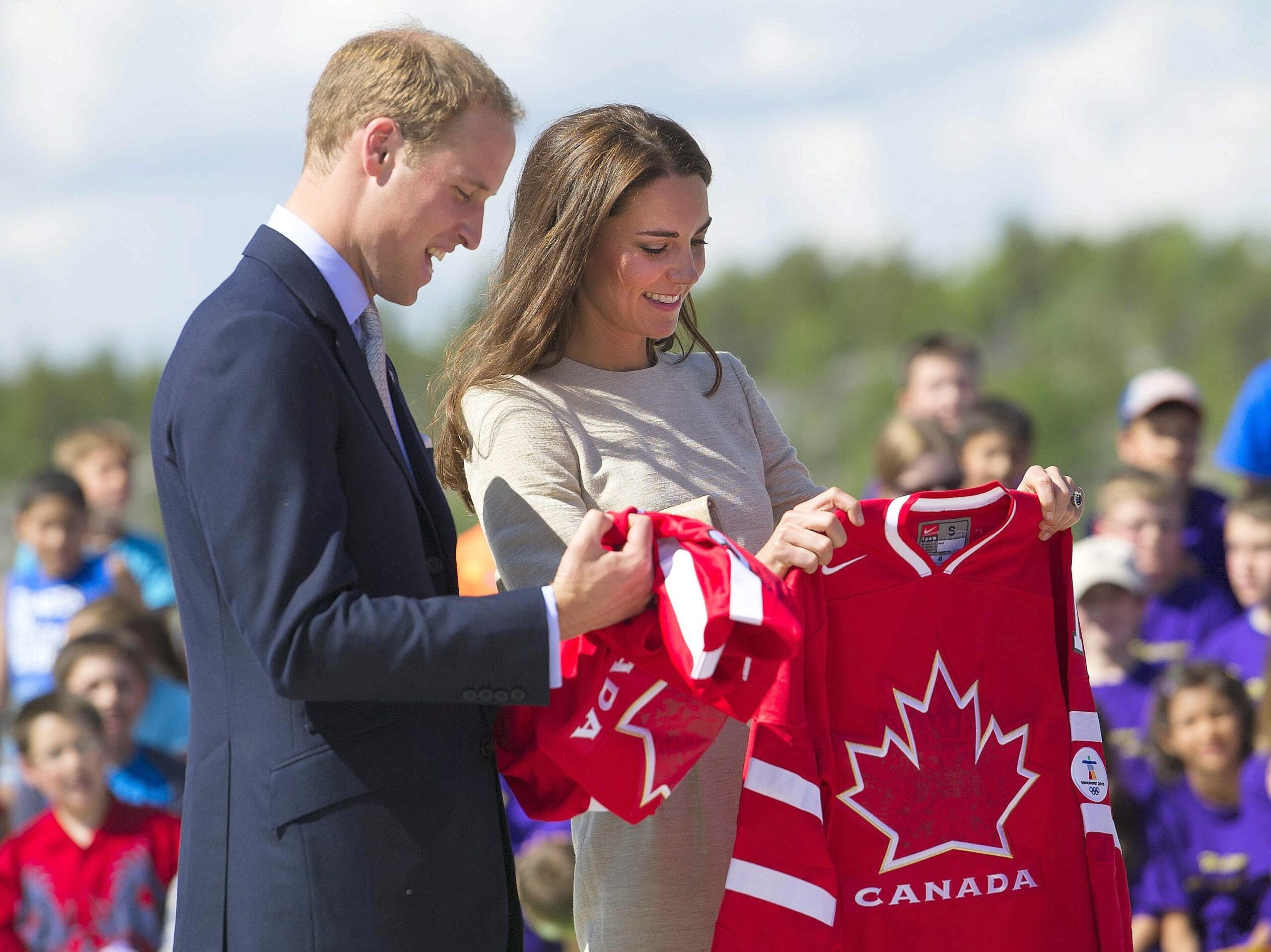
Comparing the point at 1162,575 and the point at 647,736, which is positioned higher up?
the point at 1162,575

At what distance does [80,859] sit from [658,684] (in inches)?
125

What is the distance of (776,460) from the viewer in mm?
2613

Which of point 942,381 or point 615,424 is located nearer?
point 615,424

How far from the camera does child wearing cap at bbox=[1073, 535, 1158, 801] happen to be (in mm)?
4789

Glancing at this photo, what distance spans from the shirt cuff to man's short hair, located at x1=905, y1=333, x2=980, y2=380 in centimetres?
482

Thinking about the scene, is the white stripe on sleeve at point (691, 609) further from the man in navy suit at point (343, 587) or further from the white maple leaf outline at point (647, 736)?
the white maple leaf outline at point (647, 736)

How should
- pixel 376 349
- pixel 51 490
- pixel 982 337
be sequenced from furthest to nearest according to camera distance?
A: pixel 982 337 → pixel 51 490 → pixel 376 349

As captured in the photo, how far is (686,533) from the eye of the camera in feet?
6.64

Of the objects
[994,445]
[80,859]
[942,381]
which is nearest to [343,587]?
[80,859]

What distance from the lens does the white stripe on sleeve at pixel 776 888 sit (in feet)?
7.09

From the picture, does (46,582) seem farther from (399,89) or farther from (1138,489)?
(399,89)

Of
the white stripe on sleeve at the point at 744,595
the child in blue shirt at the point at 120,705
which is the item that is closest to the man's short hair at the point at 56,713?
the child in blue shirt at the point at 120,705

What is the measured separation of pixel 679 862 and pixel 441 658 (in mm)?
727

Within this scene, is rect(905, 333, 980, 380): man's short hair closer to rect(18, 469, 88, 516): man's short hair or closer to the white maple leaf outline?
rect(18, 469, 88, 516): man's short hair
